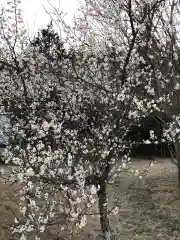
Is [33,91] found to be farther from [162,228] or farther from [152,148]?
[152,148]

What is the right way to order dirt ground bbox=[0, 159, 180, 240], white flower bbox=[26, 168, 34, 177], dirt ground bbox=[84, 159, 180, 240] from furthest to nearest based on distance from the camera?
dirt ground bbox=[84, 159, 180, 240], dirt ground bbox=[0, 159, 180, 240], white flower bbox=[26, 168, 34, 177]

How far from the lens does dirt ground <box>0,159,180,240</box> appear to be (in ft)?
30.0

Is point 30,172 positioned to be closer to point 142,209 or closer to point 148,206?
point 142,209

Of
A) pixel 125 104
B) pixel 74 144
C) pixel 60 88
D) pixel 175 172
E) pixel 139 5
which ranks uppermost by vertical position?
pixel 139 5

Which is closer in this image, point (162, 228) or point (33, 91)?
point (162, 228)

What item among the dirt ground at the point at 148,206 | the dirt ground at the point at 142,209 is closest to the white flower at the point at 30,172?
the dirt ground at the point at 142,209

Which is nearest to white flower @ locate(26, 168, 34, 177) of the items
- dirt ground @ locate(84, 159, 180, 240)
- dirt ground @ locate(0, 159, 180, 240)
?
dirt ground @ locate(0, 159, 180, 240)

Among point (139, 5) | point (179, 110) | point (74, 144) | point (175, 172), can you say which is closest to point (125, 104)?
point (74, 144)

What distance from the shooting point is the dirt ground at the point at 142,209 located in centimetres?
915

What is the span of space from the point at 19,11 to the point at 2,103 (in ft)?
8.54

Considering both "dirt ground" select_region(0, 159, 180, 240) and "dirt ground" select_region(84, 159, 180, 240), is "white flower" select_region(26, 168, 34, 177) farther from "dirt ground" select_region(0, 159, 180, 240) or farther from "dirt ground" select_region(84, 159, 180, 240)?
"dirt ground" select_region(84, 159, 180, 240)

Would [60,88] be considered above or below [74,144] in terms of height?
above

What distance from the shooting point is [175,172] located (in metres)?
14.6

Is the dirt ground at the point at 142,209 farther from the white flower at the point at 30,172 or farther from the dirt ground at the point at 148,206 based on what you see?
the white flower at the point at 30,172
